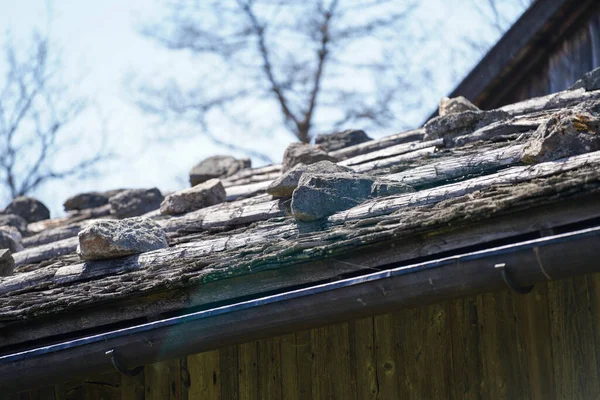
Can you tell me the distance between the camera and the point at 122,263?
422 centimetres

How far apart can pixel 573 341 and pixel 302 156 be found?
2566 mm

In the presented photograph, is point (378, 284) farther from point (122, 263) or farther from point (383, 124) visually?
point (383, 124)

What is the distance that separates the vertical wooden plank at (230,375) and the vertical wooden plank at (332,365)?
1.32ft

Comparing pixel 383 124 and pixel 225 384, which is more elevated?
pixel 383 124

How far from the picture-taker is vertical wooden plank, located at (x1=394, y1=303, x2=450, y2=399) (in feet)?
11.9

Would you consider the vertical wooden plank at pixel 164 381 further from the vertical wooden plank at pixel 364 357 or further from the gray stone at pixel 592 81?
the gray stone at pixel 592 81

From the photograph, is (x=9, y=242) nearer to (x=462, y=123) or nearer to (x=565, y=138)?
(x=462, y=123)

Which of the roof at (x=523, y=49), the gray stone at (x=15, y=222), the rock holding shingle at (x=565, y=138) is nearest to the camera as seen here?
the rock holding shingle at (x=565, y=138)

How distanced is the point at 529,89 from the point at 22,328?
526cm

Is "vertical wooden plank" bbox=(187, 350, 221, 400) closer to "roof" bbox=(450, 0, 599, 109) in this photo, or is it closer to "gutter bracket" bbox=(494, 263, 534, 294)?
"gutter bracket" bbox=(494, 263, 534, 294)

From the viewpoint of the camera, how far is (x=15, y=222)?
24.1 ft

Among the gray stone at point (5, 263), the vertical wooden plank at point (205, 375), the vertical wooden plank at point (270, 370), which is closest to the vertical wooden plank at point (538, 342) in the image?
the vertical wooden plank at point (270, 370)

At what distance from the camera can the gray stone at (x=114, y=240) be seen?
423 cm

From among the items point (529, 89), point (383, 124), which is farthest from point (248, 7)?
point (529, 89)
